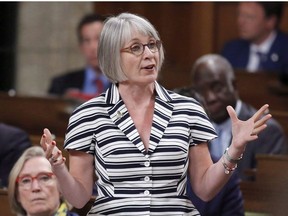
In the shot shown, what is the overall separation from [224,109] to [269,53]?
73.0 inches

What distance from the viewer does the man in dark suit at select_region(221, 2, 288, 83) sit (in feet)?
23.6

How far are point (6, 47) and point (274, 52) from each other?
2.55 m

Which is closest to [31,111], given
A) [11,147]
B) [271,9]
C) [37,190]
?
[11,147]

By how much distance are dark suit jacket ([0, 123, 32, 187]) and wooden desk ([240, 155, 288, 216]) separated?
1225 mm

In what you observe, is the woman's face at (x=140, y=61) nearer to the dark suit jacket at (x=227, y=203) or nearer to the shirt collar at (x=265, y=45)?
the dark suit jacket at (x=227, y=203)

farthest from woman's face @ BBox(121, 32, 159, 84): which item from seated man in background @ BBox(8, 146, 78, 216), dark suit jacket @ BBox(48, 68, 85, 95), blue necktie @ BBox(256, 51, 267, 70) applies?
blue necktie @ BBox(256, 51, 267, 70)

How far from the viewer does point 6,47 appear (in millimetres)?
8695

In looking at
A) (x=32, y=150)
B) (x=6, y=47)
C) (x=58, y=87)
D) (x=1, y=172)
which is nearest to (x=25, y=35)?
(x=6, y=47)

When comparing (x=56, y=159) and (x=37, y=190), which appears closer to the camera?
(x=56, y=159)

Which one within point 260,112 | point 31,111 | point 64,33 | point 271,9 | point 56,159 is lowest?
point 31,111

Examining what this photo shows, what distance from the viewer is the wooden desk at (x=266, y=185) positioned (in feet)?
13.8

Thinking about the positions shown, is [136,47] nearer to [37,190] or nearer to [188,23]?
[37,190]

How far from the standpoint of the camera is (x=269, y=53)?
7.21m

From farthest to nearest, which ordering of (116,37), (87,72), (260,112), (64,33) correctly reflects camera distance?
(64,33), (87,72), (116,37), (260,112)
